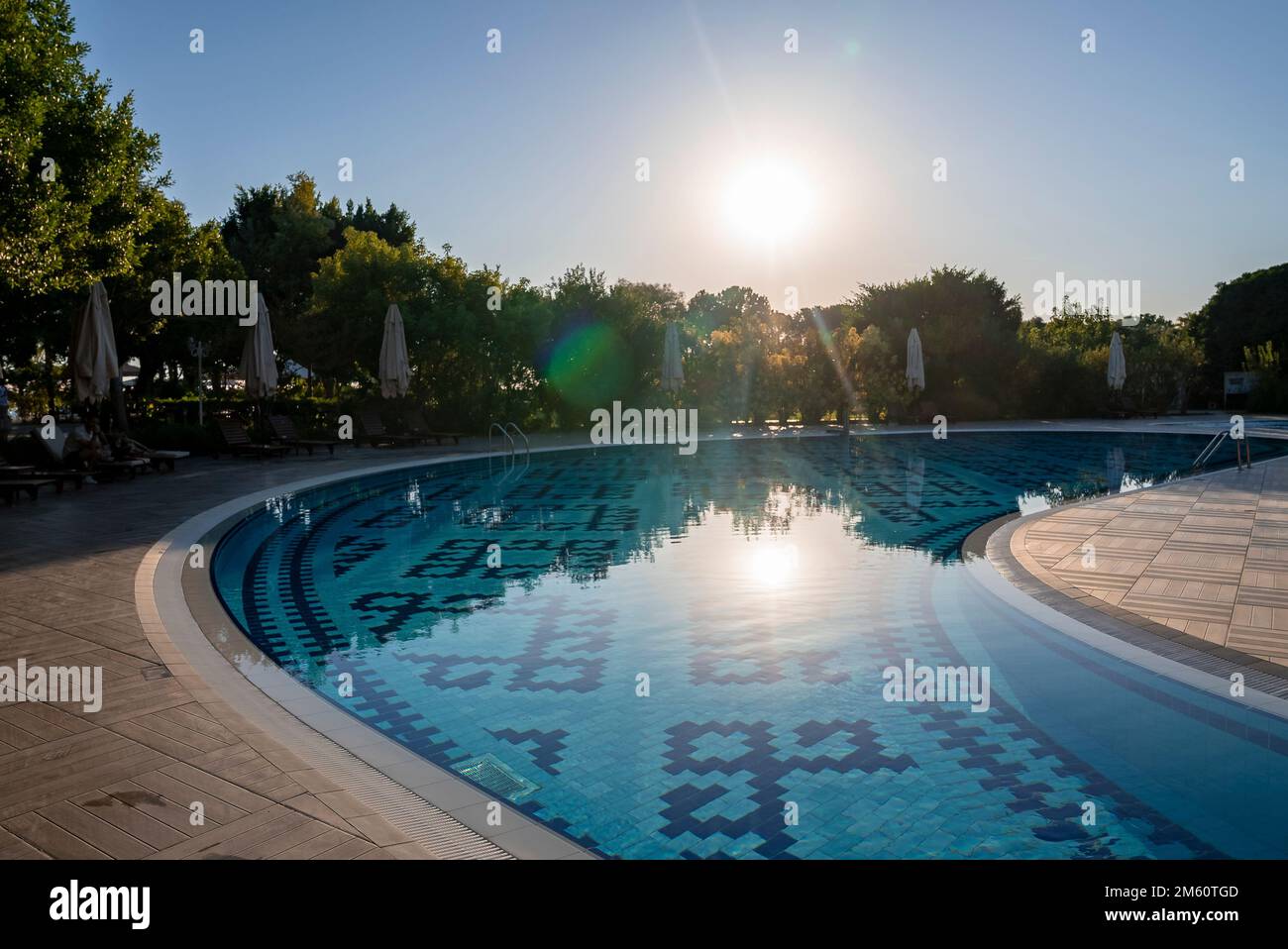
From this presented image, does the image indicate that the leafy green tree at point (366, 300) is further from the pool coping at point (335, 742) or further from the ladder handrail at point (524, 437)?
the pool coping at point (335, 742)

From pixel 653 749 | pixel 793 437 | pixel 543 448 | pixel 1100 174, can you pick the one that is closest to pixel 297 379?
pixel 543 448

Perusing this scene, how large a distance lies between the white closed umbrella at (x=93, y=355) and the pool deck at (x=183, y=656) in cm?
268

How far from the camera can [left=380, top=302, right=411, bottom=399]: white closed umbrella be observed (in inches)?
770

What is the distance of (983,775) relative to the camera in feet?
12.4

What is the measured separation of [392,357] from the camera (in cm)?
1967

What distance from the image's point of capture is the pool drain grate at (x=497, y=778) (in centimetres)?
374

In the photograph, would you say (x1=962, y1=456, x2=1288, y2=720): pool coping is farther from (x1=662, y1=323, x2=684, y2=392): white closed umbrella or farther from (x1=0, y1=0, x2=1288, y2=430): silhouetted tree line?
(x1=662, y1=323, x2=684, y2=392): white closed umbrella

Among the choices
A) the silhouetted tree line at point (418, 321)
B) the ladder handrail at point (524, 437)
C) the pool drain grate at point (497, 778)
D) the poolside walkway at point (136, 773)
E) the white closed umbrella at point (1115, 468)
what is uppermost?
the silhouetted tree line at point (418, 321)

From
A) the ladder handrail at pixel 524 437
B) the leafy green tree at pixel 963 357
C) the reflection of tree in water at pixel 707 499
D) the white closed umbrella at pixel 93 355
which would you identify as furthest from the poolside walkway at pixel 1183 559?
the leafy green tree at pixel 963 357

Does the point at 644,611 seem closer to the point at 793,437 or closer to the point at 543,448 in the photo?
the point at 543,448

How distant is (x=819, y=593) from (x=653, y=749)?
3.33 metres

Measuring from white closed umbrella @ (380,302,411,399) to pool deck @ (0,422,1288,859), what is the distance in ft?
29.4

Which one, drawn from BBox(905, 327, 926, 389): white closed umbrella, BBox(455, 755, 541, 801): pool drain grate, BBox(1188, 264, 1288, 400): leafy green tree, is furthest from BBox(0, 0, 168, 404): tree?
BBox(1188, 264, 1288, 400): leafy green tree

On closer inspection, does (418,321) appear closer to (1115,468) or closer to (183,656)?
(1115,468)
